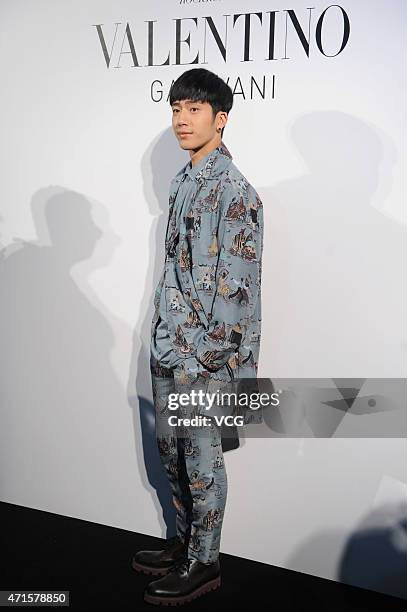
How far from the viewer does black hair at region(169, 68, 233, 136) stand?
2205 mm

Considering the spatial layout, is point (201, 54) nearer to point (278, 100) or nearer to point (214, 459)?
point (278, 100)

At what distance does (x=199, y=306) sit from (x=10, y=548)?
1185 mm

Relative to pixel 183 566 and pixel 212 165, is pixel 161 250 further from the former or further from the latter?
pixel 183 566

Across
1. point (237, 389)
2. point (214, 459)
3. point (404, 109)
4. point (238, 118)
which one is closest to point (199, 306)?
point (237, 389)

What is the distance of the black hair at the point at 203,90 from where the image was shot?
2.21 meters

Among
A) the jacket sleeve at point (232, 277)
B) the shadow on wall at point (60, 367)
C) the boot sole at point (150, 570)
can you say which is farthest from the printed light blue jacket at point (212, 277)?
the boot sole at point (150, 570)

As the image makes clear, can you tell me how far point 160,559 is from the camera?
2.54 meters

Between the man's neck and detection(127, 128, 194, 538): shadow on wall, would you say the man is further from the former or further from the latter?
detection(127, 128, 194, 538): shadow on wall

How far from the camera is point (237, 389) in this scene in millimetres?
2287

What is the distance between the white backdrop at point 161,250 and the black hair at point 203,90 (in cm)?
21

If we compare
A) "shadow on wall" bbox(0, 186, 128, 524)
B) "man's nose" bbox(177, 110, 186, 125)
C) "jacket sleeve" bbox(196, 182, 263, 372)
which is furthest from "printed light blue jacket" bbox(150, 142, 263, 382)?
"shadow on wall" bbox(0, 186, 128, 524)

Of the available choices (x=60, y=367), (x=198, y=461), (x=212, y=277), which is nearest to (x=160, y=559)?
(x=198, y=461)

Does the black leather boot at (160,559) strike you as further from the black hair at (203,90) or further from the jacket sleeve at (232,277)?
the black hair at (203,90)

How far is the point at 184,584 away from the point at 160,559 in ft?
0.69
